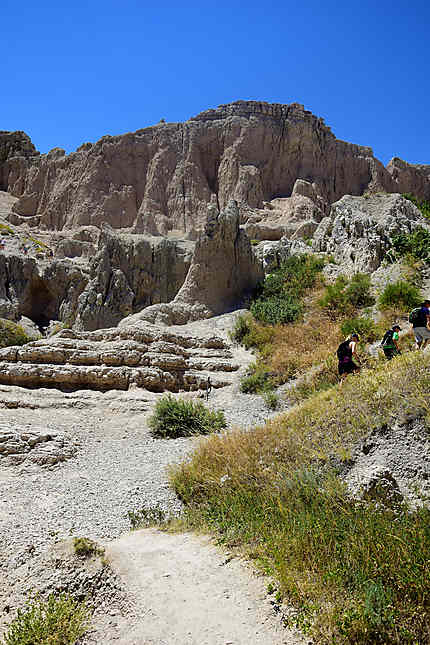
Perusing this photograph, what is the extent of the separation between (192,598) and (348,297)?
1188 cm

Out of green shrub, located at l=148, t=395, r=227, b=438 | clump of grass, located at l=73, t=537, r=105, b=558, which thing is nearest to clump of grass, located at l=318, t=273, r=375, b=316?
green shrub, located at l=148, t=395, r=227, b=438

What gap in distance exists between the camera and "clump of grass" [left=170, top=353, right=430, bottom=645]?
10.3ft

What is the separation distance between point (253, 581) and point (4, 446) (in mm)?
5517

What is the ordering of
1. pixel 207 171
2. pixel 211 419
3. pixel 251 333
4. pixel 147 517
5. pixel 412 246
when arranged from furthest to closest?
1. pixel 207 171
2. pixel 251 333
3. pixel 412 246
4. pixel 211 419
5. pixel 147 517

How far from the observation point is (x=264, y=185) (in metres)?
40.6

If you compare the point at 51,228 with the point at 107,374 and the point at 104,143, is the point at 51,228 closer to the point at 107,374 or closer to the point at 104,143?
the point at 104,143

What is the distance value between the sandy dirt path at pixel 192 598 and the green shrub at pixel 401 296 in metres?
9.96

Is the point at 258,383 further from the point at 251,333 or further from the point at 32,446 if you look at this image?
the point at 32,446

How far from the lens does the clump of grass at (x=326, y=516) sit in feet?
10.3

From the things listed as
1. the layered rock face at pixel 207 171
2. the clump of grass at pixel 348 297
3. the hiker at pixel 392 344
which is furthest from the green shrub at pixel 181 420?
the layered rock face at pixel 207 171

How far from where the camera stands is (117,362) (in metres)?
12.0

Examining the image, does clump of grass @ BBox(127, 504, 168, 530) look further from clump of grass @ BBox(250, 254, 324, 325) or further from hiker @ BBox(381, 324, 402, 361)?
clump of grass @ BBox(250, 254, 324, 325)

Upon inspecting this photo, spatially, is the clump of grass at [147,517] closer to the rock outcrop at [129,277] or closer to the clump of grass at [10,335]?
the clump of grass at [10,335]

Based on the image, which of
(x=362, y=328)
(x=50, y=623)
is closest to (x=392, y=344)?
(x=362, y=328)
